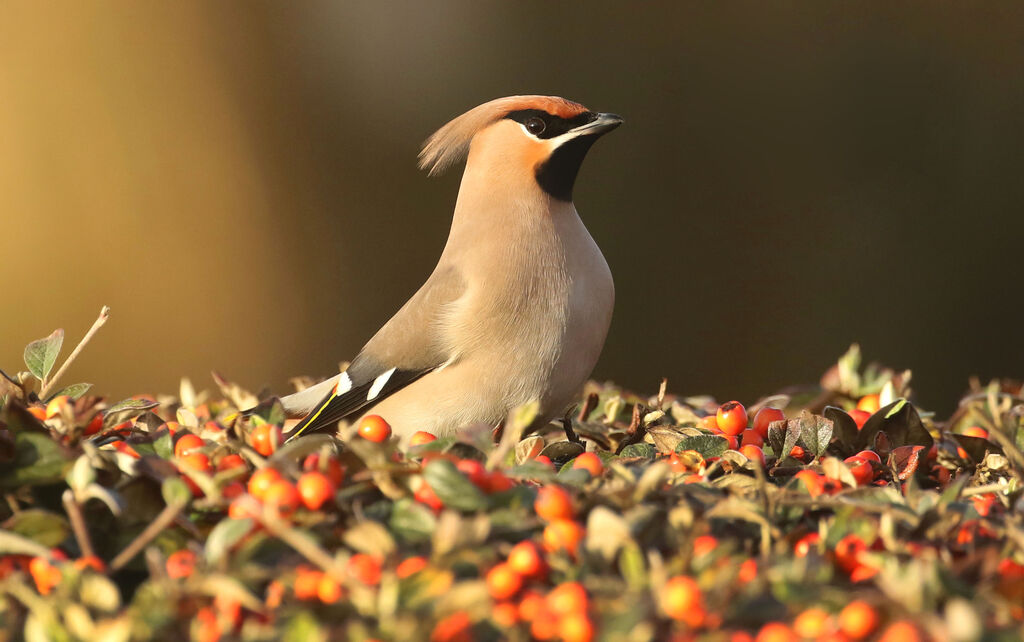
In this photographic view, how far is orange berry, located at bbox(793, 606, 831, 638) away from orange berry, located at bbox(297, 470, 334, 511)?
0.59 meters

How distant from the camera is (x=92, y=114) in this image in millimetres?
6676

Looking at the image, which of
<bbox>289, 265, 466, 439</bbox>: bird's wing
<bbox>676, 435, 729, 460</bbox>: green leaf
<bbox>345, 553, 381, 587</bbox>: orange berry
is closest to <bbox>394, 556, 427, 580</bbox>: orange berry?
<bbox>345, 553, 381, 587</bbox>: orange berry

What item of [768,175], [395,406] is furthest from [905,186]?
[395,406]

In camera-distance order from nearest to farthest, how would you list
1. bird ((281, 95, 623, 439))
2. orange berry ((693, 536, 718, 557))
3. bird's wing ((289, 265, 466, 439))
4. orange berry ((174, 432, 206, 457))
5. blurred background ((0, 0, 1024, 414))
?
orange berry ((693, 536, 718, 557))
orange berry ((174, 432, 206, 457))
bird ((281, 95, 623, 439))
bird's wing ((289, 265, 466, 439))
blurred background ((0, 0, 1024, 414))

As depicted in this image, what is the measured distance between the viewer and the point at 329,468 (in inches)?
60.8

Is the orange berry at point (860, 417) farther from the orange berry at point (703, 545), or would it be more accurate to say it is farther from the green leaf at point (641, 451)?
the orange berry at point (703, 545)

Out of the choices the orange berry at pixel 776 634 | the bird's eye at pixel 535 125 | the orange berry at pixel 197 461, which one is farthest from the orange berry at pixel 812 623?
the bird's eye at pixel 535 125

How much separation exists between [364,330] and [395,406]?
14.0 feet

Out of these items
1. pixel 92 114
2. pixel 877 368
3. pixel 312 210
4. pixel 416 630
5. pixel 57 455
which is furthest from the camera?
pixel 312 210

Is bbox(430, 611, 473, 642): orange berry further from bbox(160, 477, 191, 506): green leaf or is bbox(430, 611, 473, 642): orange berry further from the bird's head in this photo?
the bird's head

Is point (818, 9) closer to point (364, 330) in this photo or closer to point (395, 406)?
point (364, 330)

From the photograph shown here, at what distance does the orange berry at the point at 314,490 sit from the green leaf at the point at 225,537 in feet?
0.32

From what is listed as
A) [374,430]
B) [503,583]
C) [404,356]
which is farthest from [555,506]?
[404,356]

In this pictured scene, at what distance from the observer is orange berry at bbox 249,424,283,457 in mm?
1707
